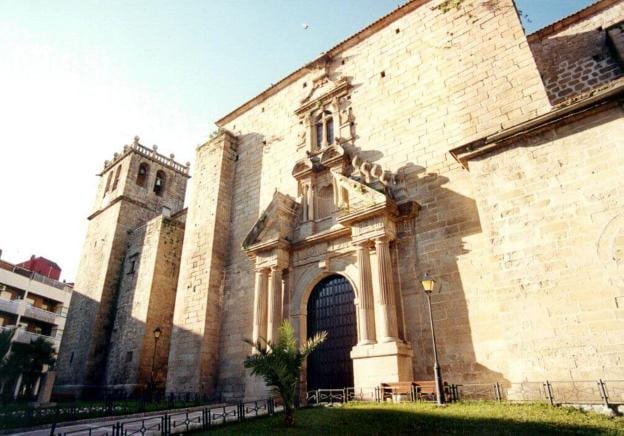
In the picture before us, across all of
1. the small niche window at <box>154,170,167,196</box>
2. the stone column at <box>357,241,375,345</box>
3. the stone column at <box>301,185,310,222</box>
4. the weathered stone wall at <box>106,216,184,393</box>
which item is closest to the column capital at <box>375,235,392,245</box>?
the stone column at <box>357,241,375,345</box>

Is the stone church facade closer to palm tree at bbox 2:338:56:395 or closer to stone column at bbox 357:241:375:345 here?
stone column at bbox 357:241:375:345

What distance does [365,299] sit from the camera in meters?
10.9

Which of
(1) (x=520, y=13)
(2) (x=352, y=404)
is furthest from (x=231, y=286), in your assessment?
(1) (x=520, y=13)

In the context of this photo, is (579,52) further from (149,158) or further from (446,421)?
(149,158)

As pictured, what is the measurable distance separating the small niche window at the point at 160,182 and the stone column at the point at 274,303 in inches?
735

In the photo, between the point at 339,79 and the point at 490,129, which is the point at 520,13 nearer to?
the point at 490,129

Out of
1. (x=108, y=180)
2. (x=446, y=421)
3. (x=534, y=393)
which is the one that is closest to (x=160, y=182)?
(x=108, y=180)

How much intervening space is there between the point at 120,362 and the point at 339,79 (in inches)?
672

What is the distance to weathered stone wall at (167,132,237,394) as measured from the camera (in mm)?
14250

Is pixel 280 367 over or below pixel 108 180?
below

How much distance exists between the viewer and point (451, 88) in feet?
40.4

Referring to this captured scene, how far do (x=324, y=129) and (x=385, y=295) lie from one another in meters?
7.52

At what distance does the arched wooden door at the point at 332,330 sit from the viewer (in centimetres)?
1149

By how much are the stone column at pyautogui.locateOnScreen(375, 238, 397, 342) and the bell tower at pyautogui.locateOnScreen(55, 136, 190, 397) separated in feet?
52.7
